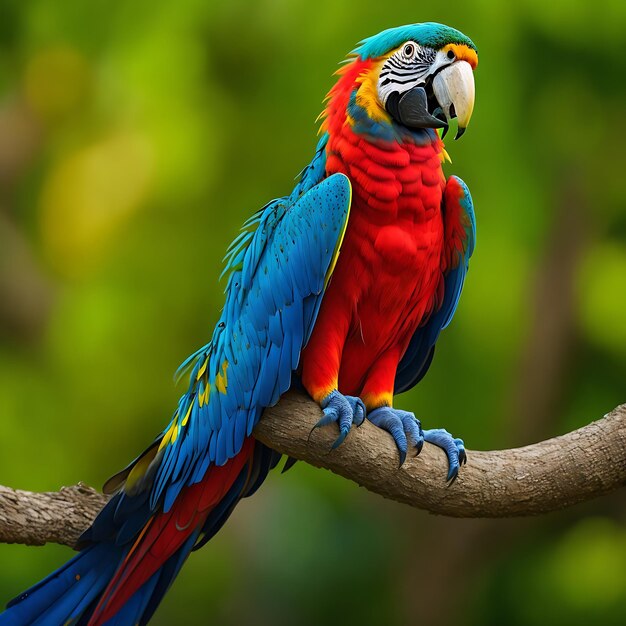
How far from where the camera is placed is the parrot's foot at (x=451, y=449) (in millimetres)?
2055

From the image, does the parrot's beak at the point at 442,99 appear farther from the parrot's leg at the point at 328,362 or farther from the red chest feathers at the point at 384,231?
the parrot's leg at the point at 328,362

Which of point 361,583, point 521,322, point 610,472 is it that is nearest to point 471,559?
point 361,583

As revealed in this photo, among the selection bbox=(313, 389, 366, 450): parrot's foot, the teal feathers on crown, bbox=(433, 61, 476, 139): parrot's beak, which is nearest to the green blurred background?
the teal feathers on crown

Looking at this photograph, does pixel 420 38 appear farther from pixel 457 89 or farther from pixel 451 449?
pixel 451 449

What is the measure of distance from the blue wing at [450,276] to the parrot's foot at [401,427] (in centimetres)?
28

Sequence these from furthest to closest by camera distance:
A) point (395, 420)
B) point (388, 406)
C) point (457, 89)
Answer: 1. point (388, 406)
2. point (395, 420)
3. point (457, 89)

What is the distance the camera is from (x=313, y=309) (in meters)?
2.04

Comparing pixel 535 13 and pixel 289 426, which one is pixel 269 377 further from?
pixel 535 13

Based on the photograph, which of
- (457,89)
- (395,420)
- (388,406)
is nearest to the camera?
(457,89)

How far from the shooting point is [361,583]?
4.80 metres

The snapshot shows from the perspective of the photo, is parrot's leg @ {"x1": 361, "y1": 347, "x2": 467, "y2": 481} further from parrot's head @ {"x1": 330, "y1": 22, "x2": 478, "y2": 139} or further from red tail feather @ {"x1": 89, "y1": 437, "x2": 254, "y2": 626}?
parrot's head @ {"x1": 330, "y1": 22, "x2": 478, "y2": 139}

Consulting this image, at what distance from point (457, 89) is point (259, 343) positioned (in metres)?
0.70

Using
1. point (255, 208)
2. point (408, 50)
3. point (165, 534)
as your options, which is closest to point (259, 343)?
point (165, 534)

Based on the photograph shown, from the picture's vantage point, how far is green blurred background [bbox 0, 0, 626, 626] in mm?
4137
